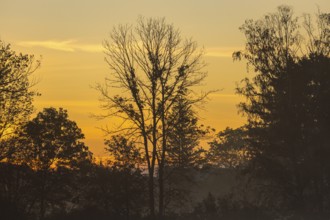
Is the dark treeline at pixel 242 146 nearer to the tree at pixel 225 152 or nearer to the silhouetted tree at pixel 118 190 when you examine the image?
the silhouetted tree at pixel 118 190

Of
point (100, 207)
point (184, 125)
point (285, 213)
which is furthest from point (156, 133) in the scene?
point (285, 213)

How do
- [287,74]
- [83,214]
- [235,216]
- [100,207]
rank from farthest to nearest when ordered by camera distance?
[287,74], [100,207], [235,216], [83,214]

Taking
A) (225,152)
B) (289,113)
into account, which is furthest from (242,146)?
(225,152)

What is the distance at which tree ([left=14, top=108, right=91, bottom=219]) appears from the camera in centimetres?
5081

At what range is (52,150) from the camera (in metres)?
52.8

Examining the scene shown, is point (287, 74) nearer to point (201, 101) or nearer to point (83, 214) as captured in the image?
point (201, 101)

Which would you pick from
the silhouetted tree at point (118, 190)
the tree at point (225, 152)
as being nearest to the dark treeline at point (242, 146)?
the silhouetted tree at point (118, 190)

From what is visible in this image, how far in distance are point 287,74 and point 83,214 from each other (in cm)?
1887

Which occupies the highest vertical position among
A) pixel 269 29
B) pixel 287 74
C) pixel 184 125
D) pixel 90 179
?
pixel 269 29

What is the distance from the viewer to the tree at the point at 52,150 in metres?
50.8

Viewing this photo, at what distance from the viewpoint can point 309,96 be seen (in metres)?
44.6

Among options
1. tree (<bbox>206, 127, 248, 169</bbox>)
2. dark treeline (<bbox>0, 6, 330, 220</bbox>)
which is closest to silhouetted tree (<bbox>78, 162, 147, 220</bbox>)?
dark treeline (<bbox>0, 6, 330, 220</bbox>)

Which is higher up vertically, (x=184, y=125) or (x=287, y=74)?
(x=287, y=74)

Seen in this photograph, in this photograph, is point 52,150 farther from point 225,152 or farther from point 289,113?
point 225,152
